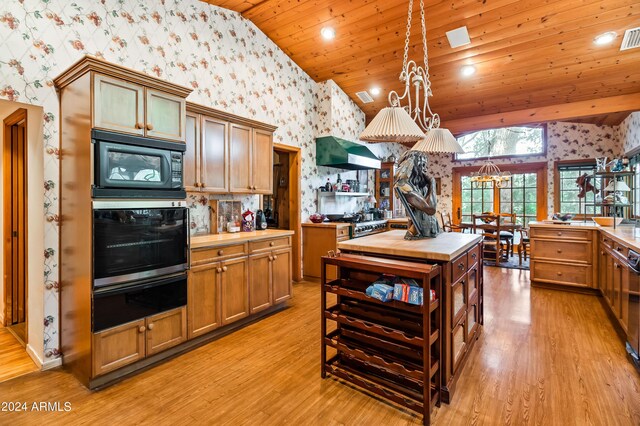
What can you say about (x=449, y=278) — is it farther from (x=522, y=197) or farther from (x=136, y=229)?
(x=522, y=197)

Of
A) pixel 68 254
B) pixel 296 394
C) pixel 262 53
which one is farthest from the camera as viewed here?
pixel 262 53

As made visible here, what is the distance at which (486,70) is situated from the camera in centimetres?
484

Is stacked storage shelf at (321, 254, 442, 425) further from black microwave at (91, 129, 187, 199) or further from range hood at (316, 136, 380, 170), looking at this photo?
range hood at (316, 136, 380, 170)

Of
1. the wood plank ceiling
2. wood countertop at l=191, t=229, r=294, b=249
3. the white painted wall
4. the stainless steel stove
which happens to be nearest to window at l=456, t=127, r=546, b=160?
the wood plank ceiling

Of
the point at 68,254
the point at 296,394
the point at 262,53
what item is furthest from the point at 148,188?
the point at 262,53

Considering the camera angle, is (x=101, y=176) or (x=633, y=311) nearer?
(x=101, y=176)

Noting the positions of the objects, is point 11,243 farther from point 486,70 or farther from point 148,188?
point 486,70

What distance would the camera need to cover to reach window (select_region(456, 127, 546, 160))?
7.55 metres

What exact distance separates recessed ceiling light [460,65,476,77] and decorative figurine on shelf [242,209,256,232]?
12.6 feet

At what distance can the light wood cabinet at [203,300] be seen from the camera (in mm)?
2691

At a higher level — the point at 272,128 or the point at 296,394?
the point at 272,128

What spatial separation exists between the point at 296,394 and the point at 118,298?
139cm

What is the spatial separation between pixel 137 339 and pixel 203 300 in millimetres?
575

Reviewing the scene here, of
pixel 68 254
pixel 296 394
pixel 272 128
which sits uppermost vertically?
pixel 272 128
